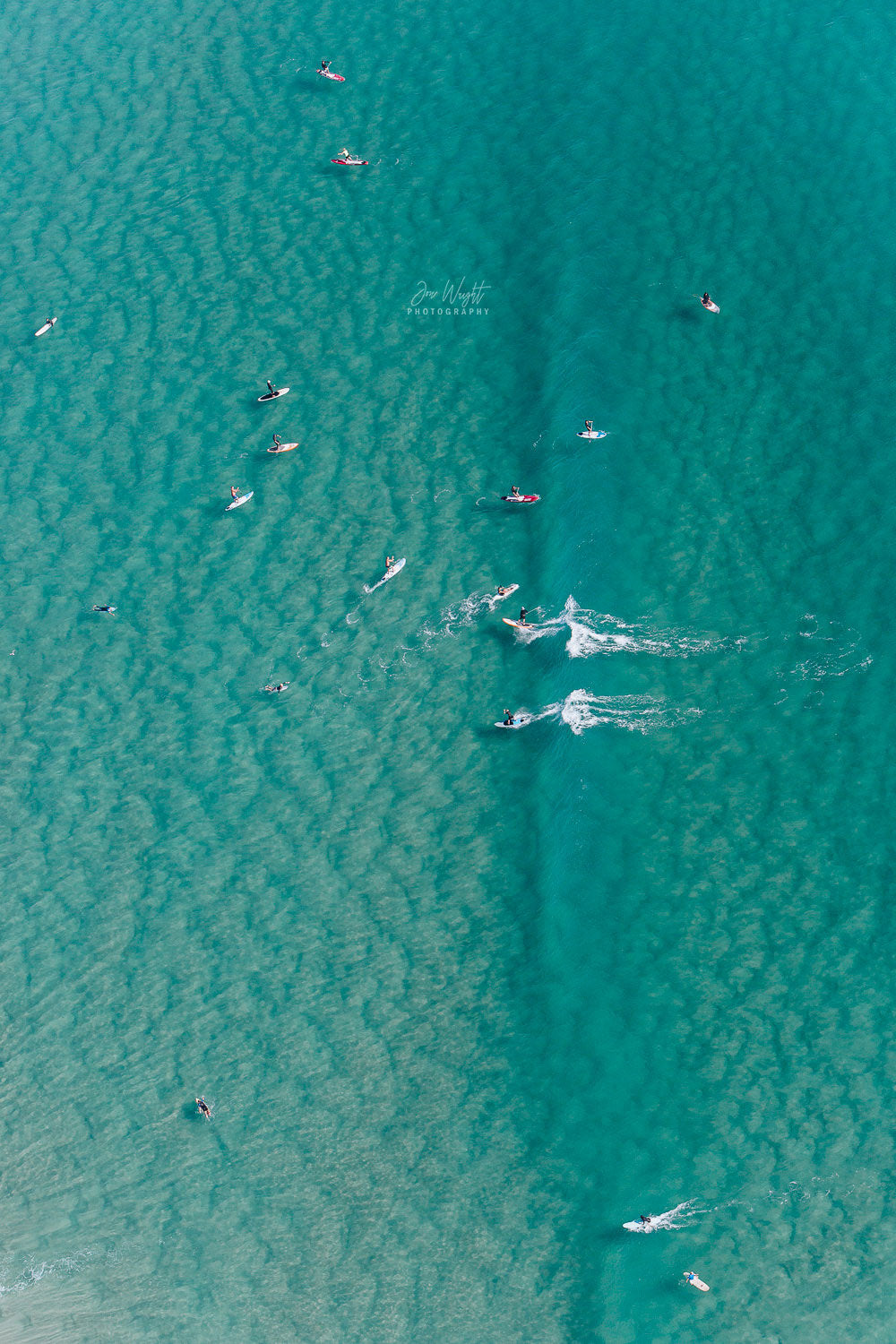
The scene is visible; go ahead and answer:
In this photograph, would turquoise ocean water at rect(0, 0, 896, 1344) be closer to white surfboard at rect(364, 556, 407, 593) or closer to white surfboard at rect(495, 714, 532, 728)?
white surfboard at rect(495, 714, 532, 728)

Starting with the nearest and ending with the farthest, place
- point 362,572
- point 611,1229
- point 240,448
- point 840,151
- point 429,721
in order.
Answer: point 611,1229 < point 429,721 < point 362,572 < point 240,448 < point 840,151

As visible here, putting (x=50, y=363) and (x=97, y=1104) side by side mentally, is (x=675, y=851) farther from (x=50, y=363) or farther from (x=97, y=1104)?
(x=50, y=363)

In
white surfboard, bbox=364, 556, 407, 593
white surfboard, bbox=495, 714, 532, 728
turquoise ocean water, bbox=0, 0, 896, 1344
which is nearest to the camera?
turquoise ocean water, bbox=0, 0, 896, 1344

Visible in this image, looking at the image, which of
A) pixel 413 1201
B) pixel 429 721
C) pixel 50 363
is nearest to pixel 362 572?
pixel 429 721

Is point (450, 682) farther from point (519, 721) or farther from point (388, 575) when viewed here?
point (388, 575)

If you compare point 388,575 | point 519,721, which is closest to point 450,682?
point 519,721

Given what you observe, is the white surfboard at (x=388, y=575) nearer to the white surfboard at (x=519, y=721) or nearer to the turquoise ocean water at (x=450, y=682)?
the turquoise ocean water at (x=450, y=682)

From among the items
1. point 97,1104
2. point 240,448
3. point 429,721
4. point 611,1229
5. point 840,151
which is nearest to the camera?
point 611,1229

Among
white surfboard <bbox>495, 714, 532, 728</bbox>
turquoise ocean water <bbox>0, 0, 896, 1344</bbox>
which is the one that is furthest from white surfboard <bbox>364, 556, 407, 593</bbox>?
white surfboard <bbox>495, 714, 532, 728</bbox>
